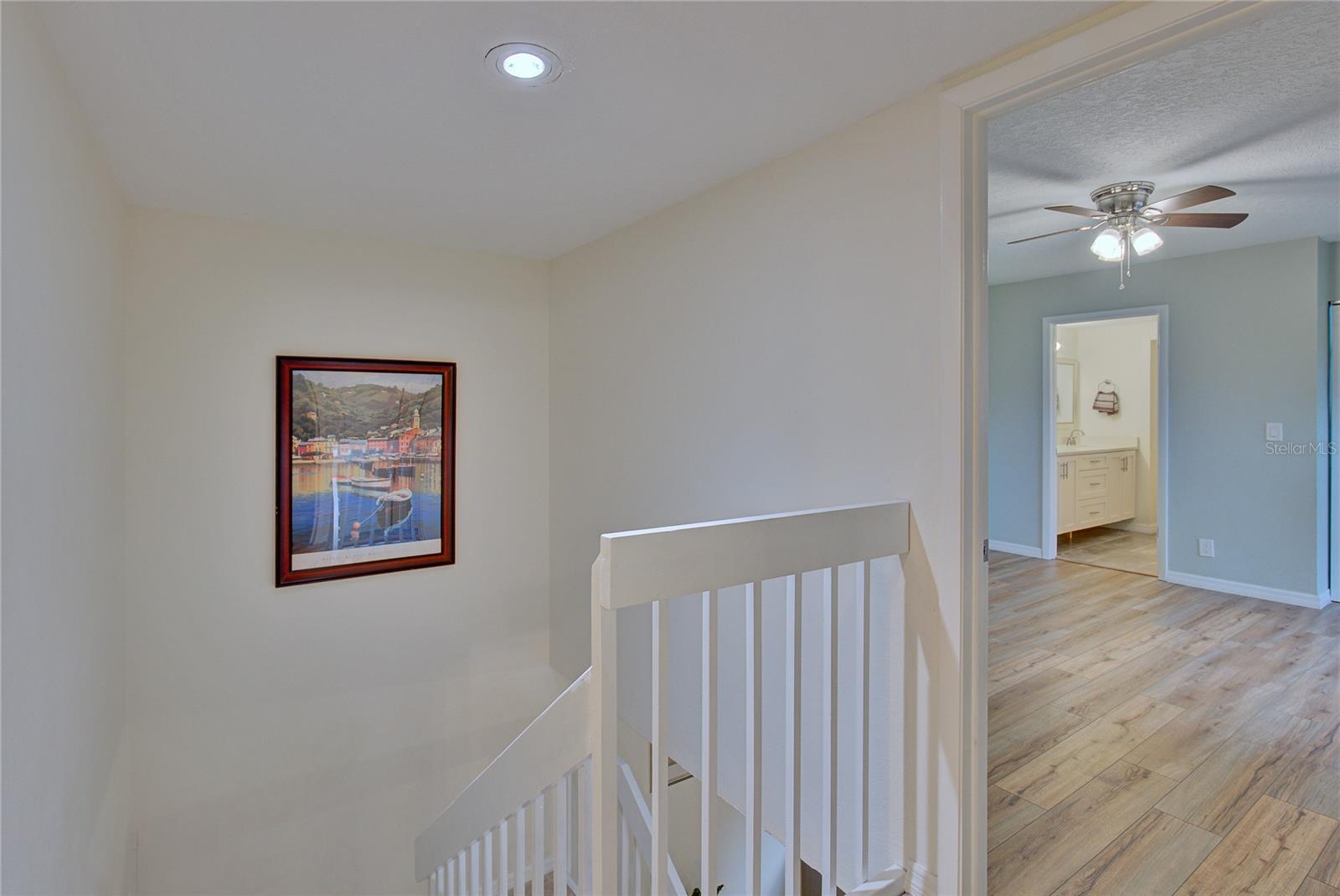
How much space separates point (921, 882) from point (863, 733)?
408mm

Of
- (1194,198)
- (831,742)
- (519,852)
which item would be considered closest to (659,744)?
(831,742)

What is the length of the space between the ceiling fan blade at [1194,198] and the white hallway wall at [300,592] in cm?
290

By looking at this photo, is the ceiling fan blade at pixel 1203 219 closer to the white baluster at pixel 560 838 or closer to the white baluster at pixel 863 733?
the white baluster at pixel 863 733

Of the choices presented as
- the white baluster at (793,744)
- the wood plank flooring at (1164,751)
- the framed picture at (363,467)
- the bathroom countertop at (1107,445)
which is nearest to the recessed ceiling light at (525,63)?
the white baluster at (793,744)

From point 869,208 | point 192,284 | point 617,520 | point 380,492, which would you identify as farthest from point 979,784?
point 192,284

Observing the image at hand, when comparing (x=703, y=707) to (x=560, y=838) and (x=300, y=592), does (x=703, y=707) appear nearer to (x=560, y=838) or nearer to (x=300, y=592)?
(x=560, y=838)

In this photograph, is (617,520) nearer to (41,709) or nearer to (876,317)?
(876,317)

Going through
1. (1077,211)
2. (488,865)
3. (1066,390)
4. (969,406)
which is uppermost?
(1077,211)

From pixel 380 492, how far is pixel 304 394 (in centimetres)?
54

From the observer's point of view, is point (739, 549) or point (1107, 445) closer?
point (739, 549)

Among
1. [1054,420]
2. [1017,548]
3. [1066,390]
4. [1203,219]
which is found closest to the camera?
[1203,219]

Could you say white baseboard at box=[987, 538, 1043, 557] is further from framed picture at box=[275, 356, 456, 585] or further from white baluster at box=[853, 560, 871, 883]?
framed picture at box=[275, 356, 456, 585]

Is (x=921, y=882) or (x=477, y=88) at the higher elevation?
(x=477, y=88)

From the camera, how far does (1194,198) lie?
271cm
